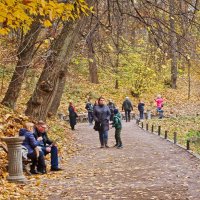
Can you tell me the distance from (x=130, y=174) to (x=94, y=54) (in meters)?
7.53

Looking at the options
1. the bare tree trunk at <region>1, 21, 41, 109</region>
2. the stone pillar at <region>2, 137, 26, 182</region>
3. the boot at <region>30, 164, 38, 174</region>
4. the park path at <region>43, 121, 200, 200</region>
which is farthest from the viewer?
the bare tree trunk at <region>1, 21, 41, 109</region>

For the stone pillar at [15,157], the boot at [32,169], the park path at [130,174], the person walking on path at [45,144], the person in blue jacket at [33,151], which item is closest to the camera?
the park path at [130,174]

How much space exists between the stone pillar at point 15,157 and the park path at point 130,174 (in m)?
0.80

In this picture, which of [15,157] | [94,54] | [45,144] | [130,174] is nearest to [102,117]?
[94,54]

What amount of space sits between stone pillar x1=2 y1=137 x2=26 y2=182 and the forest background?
8.05ft

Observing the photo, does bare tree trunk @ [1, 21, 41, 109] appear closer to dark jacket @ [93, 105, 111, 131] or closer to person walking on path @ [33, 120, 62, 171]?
dark jacket @ [93, 105, 111, 131]

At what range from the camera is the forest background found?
1271 centimetres

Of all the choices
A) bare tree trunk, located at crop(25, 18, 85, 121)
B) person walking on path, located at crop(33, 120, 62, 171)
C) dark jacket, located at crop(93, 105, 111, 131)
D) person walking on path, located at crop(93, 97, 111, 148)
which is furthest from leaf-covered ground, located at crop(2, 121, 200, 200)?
bare tree trunk, located at crop(25, 18, 85, 121)

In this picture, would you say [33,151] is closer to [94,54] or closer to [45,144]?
[45,144]

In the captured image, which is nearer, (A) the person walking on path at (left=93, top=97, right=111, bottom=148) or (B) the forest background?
(B) the forest background

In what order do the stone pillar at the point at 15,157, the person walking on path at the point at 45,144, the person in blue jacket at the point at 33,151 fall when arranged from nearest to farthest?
1. the stone pillar at the point at 15,157
2. the person in blue jacket at the point at 33,151
3. the person walking on path at the point at 45,144

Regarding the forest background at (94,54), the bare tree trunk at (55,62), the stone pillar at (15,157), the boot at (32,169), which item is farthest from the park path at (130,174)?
the forest background at (94,54)

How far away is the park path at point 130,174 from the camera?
30.8 ft

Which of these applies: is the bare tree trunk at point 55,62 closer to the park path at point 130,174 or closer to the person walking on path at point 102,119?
the park path at point 130,174
